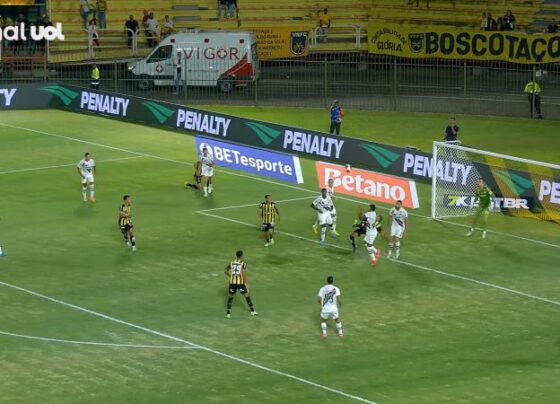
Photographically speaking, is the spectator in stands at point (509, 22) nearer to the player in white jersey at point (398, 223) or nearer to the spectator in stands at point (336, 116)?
the spectator in stands at point (336, 116)

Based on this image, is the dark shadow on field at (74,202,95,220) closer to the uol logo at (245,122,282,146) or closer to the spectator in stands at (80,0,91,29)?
the uol logo at (245,122,282,146)

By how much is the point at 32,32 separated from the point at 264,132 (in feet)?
69.9

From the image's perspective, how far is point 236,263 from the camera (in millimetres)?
36062

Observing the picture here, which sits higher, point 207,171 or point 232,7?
point 232,7

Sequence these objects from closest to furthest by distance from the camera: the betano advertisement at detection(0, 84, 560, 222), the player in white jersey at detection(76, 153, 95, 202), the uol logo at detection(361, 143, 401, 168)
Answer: the betano advertisement at detection(0, 84, 560, 222) < the player in white jersey at detection(76, 153, 95, 202) < the uol logo at detection(361, 143, 401, 168)

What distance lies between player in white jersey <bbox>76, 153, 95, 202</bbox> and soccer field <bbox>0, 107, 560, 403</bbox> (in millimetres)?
520

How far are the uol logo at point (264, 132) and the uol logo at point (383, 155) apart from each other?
5.37 m

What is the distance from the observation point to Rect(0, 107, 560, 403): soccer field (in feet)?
104

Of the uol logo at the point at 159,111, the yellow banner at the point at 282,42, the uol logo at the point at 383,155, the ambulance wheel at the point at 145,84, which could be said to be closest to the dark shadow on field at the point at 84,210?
the uol logo at the point at 383,155

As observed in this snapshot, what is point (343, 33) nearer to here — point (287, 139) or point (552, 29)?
point (552, 29)

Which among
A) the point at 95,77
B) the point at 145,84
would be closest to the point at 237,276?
the point at 95,77

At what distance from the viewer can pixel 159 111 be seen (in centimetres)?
6281

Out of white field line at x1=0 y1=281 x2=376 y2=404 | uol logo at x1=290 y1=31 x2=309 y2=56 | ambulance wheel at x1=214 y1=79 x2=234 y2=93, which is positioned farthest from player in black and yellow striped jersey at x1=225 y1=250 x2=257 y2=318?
uol logo at x1=290 y1=31 x2=309 y2=56

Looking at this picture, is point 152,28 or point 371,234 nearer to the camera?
point 371,234
